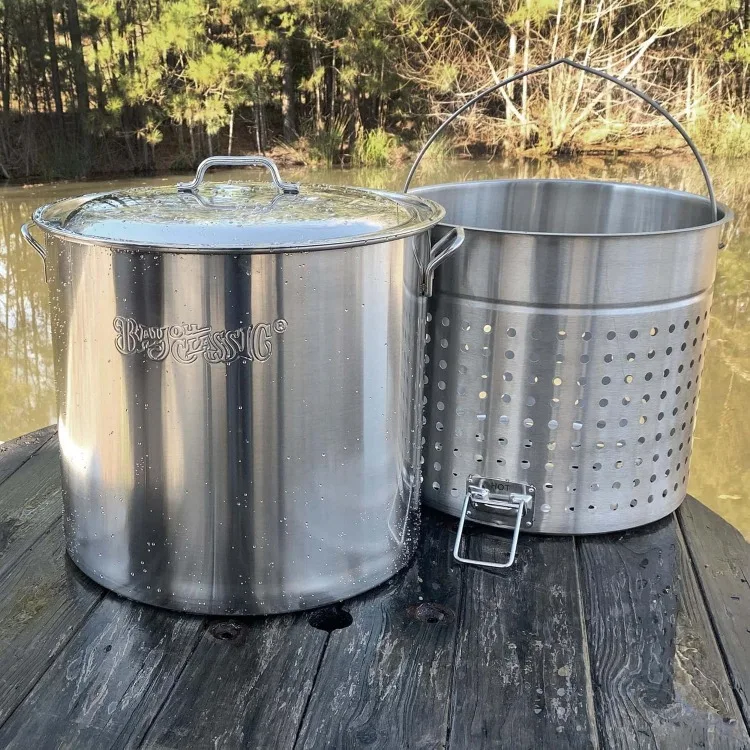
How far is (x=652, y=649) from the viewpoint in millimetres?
1105

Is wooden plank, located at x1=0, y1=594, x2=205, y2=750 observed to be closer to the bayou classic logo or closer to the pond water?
the bayou classic logo

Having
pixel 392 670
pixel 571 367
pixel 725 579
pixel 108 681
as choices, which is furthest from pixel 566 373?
pixel 108 681

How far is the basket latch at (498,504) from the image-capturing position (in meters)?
1.32

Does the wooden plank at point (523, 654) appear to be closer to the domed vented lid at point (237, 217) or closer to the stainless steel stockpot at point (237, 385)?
the stainless steel stockpot at point (237, 385)

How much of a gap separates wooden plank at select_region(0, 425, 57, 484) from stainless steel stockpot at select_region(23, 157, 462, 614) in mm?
503

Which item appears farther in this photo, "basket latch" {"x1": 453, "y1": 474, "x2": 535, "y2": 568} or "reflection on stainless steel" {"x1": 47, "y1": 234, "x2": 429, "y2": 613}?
"basket latch" {"x1": 453, "y1": 474, "x2": 535, "y2": 568}

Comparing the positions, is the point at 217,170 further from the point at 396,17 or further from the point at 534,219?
the point at 534,219

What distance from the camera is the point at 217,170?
741 centimetres

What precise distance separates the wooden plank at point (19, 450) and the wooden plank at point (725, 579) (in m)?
1.27

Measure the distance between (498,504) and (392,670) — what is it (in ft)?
1.23

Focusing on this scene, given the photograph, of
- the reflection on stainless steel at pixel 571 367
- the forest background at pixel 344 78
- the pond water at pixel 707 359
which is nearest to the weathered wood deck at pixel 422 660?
the reflection on stainless steel at pixel 571 367

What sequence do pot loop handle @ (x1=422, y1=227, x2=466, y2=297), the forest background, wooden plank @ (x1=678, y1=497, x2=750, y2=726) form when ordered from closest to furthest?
wooden plank @ (x1=678, y1=497, x2=750, y2=726) < pot loop handle @ (x1=422, y1=227, x2=466, y2=297) < the forest background

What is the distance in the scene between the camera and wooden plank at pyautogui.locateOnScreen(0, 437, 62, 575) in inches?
53.3

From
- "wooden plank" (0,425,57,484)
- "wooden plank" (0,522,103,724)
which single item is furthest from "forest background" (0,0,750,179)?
"wooden plank" (0,522,103,724)
